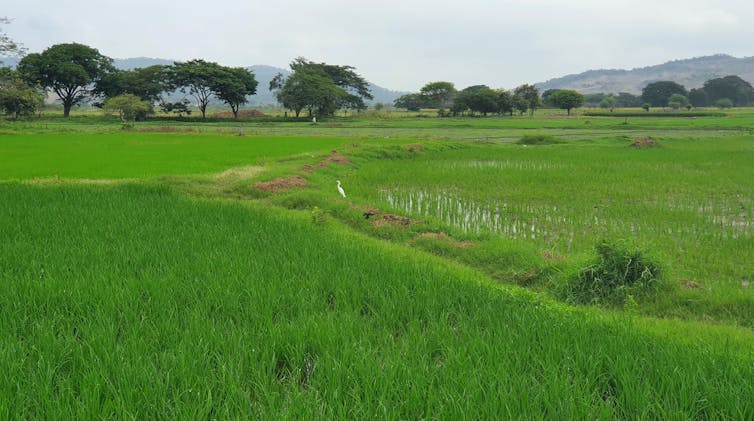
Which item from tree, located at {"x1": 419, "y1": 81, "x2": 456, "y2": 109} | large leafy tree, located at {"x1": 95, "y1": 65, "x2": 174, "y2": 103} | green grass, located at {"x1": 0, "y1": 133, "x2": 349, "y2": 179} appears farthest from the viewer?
tree, located at {"x1": 419, "y1": 81, "x2": 456, "y2": 109}

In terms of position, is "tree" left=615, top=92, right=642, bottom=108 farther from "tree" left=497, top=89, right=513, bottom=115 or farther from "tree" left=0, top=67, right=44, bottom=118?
"tree" left=0, top=67, right=44, bottom=118

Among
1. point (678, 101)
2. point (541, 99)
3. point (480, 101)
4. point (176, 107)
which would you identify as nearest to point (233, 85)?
point (176, 107)

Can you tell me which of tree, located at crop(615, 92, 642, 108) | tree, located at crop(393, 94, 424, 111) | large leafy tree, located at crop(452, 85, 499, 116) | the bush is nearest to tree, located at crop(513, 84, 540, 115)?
large leafy tree, located at crop(452, 85, 499, 116)

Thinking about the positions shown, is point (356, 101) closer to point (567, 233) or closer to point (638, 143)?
point (638, 143)

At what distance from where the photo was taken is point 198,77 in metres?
46.9

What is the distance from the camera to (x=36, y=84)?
1763 inches

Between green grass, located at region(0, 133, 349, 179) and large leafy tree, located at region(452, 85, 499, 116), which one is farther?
large leafy tree, located at region(452, 85, 499, 116)

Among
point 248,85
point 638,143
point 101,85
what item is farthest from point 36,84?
point 638,143

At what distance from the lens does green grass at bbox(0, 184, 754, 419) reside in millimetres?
2168

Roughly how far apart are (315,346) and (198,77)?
162ft

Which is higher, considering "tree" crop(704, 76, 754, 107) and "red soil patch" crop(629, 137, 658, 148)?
"tree" crop(704, 76, 754, 107)

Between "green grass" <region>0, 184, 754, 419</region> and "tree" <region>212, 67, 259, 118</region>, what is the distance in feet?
150

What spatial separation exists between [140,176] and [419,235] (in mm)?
7266

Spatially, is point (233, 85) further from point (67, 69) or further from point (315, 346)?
point (315, 346)
